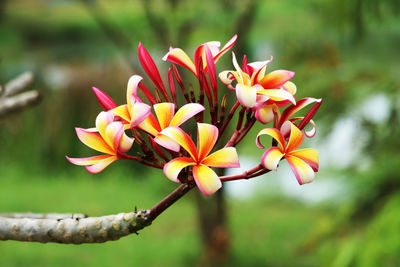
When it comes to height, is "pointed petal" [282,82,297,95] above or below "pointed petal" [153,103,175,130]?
above

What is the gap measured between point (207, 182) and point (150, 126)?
61 millimetres

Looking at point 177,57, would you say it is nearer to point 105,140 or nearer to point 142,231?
point 105,140

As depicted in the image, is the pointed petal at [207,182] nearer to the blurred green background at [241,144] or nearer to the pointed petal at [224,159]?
the pointed petal at [224,159]

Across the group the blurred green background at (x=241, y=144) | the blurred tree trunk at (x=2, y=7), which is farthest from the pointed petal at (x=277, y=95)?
the blurred tree trunk at (x=2, y=7)

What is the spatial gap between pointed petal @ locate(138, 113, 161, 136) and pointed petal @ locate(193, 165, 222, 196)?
5 centimetres

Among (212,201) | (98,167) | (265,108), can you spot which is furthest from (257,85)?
(212,201)

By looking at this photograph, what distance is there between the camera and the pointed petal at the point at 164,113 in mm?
344

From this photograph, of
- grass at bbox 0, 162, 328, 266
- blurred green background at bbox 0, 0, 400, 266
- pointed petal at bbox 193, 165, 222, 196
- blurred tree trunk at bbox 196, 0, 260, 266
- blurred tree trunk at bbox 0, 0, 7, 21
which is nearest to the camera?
pointed petal at bbox 193, 165, 222, 196

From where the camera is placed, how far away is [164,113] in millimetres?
347

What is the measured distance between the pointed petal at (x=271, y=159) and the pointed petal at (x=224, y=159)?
0.02m

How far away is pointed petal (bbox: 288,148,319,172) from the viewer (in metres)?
0.35

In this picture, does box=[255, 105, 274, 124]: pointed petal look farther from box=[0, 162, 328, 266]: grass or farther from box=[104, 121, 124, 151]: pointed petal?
box=[0, 162, 328, 266]: grass

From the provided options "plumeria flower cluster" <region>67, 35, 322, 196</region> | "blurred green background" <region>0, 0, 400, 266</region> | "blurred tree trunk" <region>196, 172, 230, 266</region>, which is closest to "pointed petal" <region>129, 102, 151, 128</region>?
"plumeria flower cluster" <region>67, 35, 322, 196</region>

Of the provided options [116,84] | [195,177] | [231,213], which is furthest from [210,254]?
[116,84]
